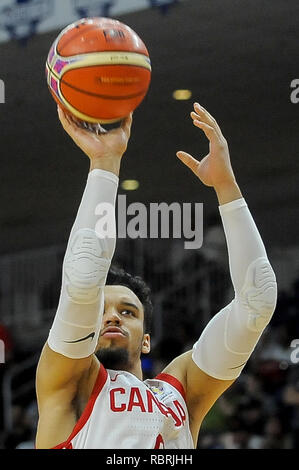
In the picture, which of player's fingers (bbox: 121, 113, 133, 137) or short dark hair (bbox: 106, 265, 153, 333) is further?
short dark hair (bbox: 106, 265, 153, 333)

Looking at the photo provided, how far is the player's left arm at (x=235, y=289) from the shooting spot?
7.77 ft

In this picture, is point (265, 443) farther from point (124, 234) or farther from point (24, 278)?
point (24, 278)

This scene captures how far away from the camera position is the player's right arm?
7.03 feet

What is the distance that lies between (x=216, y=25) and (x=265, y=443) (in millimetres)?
2231

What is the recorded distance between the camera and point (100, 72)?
2389 mm

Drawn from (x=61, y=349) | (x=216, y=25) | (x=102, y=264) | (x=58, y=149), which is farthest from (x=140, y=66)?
(x=58, y=149)

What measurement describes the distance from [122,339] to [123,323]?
46mm

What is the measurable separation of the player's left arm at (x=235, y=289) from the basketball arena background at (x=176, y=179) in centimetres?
266

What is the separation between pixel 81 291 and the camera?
2125 mm
